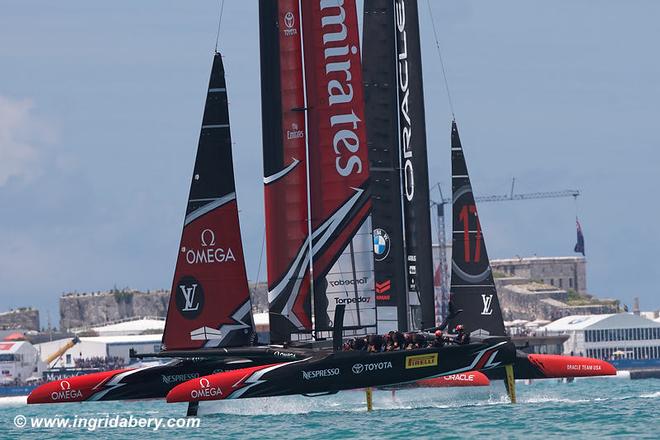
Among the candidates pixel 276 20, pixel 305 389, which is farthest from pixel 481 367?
pixel 276 20

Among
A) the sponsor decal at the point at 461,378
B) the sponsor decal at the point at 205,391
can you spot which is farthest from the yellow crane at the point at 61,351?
the sponsor decal at the point at 205,391

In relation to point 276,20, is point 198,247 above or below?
below

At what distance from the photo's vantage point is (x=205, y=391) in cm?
3275

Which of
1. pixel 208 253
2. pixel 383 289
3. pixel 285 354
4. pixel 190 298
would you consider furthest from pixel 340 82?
pixel 383 289

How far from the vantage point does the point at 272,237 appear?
35844 millimetres

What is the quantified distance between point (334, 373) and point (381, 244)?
7553 mm

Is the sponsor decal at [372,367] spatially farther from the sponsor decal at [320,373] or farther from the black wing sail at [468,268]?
the black wing sail at [468,268]

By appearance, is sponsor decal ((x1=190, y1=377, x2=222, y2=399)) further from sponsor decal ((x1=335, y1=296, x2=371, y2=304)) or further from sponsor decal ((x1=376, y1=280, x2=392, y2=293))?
sponsor decal ((x1=376, y1=280, x2=392, y2=293))

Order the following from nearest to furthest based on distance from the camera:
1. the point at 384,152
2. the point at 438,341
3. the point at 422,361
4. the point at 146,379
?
the point at 422,361, the point at 146,379, the point at 438,341, the point at 384,152

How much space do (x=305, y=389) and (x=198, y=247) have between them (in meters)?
4.29

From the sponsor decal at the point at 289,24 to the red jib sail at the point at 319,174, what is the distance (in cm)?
2

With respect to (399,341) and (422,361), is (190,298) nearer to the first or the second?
(399,341)

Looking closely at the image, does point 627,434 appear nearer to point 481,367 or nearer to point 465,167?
point 481,367

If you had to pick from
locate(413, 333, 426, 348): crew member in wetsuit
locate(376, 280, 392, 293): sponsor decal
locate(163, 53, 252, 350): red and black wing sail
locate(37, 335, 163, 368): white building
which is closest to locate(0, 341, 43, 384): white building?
locate(37, 335, 163, 368): white building
